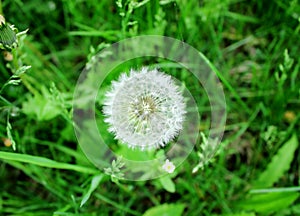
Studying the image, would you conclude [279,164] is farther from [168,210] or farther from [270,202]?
[168,210]

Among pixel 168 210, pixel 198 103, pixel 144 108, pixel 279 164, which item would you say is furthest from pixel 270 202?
pixel 144 108

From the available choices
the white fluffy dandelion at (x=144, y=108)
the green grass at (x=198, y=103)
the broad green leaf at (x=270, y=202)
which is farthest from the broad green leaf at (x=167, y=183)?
the broad green leaf at (x=270, y=202)

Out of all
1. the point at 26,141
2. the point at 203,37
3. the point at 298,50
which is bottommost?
the point at 26,141

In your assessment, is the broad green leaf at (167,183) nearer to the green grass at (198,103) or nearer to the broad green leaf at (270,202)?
the green grass at (198,103)

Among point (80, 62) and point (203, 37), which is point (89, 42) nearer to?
point (80, 62)

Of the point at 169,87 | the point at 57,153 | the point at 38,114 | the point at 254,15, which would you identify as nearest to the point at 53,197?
the point at 57,153

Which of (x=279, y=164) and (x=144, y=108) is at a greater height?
(x=144, y=108)

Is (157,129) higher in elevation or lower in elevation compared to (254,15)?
lower
